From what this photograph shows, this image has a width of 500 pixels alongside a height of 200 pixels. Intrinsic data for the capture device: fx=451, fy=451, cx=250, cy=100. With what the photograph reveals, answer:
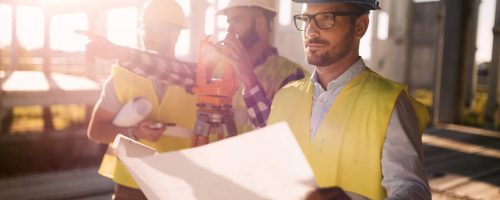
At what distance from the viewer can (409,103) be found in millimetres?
1220

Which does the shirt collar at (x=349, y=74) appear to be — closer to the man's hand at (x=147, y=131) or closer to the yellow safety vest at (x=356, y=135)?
the yellow safety vest at (x=356, y=135)

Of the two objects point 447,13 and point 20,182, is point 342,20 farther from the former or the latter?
point 447,13

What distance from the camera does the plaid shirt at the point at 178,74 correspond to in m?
1.79

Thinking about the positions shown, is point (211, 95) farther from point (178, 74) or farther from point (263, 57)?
point (263, 57)

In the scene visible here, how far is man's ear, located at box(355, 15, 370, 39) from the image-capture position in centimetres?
136

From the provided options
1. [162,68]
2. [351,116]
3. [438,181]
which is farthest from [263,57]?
[438,181]

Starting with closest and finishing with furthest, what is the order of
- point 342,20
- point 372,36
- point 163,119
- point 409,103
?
point 409,103 → point 342,20 → point 163,119 → point 372,36

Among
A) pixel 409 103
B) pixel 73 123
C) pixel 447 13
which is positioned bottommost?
pixel 73 123

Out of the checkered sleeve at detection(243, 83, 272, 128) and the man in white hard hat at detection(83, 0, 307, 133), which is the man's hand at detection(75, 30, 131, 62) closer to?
the man in white hard hat at detection(83, 0, 307, 133)

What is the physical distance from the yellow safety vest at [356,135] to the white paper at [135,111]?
29.6 inches

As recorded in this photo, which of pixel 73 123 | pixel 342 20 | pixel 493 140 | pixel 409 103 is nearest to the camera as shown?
pixel 409 103

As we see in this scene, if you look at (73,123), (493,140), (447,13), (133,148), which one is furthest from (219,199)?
(447,13)

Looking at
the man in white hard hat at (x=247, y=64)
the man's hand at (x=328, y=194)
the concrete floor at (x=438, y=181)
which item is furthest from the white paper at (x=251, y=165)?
the concrete floor at (x=438, y=181)

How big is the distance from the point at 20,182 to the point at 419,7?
28.3 feet
